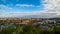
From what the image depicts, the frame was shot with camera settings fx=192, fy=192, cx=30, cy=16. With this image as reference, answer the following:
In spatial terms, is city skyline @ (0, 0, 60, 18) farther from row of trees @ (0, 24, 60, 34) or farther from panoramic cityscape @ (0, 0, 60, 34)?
row of trees @ (0, 24, 60, 34)

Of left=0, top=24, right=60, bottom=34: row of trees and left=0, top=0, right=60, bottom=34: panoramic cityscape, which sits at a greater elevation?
left=0, top=0, right=60, bottom=34: panoramic cityscape

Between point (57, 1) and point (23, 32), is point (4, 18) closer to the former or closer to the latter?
point (23, 32)

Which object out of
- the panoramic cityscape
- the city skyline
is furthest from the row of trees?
the city skyline

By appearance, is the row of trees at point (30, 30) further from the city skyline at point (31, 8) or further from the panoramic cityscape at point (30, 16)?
the city skyline at point (31, 8)

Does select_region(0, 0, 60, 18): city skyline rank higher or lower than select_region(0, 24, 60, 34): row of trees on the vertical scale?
higher

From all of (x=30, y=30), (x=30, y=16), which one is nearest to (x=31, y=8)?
(x=30, y=16)

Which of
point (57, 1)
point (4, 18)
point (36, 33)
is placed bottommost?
point (36, 33)

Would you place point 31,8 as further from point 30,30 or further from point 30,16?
point 30,30

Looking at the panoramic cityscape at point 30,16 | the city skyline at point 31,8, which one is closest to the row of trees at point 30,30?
the panoramic cityscape at point 30,16

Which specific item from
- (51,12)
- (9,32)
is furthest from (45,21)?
(9,32)
